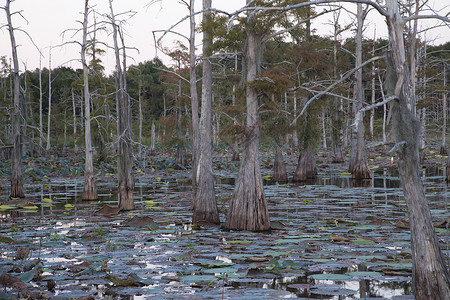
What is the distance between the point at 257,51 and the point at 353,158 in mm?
16333

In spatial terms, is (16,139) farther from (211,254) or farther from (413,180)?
(413,180)

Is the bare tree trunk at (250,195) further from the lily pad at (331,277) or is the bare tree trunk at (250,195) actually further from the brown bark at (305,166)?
the brown bark at (305,166)

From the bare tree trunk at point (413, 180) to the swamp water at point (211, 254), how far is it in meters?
0.68

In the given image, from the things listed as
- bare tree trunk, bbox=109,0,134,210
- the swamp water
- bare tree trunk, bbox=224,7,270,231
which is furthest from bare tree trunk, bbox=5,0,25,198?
bare tree trunk, bbox=224,7,270,231

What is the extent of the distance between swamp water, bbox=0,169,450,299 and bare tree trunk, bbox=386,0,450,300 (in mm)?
678

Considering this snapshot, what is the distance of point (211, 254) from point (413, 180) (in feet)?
12.3

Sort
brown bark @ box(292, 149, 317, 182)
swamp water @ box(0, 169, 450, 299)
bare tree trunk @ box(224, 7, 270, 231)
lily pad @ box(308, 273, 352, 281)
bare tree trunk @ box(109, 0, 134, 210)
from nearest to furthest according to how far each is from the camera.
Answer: swamp water @ box(0, 169, 450, 299) < lily pad @ box(308, 273, 352, 281) < bare tree trunk @ box(224, 7, 270, 231) < bare tree trunk @ box(109, 0, 134, 210) < brown bark @ box(292, 149, 317, 182)

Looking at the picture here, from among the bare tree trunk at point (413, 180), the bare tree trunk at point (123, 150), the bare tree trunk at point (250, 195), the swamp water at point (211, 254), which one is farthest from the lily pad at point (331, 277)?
the bare tree trunk at point (123, 150)

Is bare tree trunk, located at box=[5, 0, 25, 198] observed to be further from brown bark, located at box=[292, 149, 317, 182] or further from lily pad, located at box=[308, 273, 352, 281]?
brown bark, located at box=[292, 149, 317, 182]

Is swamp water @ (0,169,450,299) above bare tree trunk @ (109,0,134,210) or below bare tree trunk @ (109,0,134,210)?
below

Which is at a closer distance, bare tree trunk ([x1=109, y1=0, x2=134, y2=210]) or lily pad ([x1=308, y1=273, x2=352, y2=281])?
lily pad ([x1=308, y1=273, x2=352, y2=281])

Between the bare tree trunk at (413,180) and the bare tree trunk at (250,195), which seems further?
the bare tree trunk at (250,195)

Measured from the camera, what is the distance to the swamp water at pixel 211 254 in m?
5.82

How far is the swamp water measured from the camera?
582 centimetres
